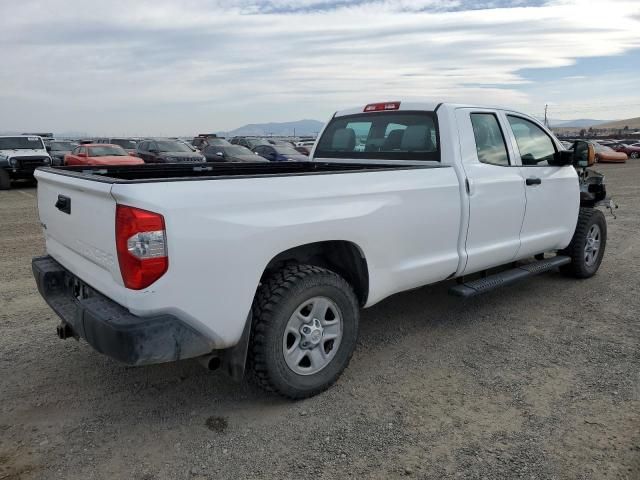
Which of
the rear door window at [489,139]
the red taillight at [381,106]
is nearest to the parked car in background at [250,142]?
the red taillight at [381,106]

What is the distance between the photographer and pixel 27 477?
2.67 meters

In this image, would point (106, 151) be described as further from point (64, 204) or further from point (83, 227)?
point (83, 227)

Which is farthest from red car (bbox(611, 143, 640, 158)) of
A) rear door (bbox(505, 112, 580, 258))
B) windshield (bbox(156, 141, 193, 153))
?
rear door (bbox(505, 112, 580, 258))

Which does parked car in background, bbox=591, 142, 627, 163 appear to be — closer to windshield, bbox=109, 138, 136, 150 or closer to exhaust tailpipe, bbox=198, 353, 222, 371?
windshield, bbox=109, 138, 136, 150

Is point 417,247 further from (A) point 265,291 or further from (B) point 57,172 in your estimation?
(B) point 57,172

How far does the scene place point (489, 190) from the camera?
441cm

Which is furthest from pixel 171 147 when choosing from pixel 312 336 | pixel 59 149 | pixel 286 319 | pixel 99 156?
pixel 286 319

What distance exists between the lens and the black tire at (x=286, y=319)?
311cm

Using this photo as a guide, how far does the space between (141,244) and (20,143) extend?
18648mm

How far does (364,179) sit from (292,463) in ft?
5.82

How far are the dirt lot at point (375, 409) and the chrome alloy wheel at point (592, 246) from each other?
1.26m

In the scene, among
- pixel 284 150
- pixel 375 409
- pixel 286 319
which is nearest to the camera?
A: pixel 286 319

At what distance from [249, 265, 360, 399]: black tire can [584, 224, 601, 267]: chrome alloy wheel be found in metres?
3.78

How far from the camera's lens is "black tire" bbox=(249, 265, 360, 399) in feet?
10.2
